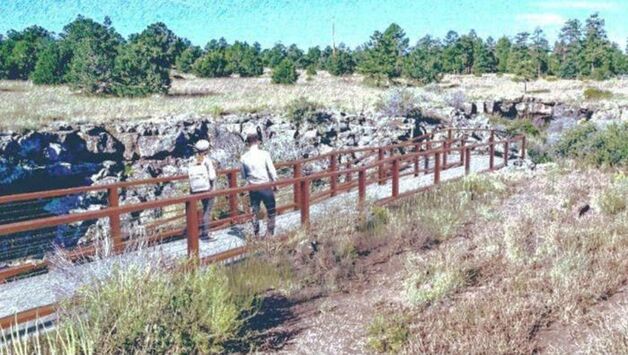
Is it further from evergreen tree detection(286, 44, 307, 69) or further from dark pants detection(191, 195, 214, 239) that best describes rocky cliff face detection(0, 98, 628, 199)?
evergreen tree detection(286, 44, 307, 69)

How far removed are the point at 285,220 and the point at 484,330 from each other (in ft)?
17.6

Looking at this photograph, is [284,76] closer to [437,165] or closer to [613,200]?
[437,165]

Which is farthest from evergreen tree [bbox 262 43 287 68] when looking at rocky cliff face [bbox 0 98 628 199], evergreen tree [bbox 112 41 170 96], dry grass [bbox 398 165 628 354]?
dry grass [bbox 398 165 628 354]

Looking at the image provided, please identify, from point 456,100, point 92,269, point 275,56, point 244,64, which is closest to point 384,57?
point 244,64

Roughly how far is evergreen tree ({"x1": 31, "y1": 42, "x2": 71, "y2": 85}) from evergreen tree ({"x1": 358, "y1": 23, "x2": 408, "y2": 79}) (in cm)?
2377

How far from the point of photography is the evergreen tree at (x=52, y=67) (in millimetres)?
42031

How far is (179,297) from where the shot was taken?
5566 mm

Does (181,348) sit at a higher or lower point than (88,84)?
lower

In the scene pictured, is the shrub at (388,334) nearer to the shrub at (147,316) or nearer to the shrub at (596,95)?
the shrub at (147,316)

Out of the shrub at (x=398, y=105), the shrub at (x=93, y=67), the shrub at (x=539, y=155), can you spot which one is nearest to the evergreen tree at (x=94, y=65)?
the shrub at (x=93, y=67)

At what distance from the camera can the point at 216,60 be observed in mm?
57969

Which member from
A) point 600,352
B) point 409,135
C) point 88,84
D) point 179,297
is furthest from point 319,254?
point 88,84

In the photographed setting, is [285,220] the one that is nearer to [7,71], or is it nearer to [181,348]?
[181,348]

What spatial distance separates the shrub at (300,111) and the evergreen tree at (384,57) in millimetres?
→ 23543
